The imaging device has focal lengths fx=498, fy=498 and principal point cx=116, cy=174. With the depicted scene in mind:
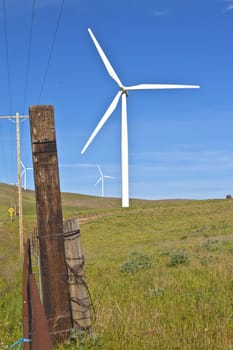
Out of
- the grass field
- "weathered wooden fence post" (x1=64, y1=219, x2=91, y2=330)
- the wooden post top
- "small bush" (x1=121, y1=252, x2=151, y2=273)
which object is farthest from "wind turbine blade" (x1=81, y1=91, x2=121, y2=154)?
"weathered wooden fence post" (x1=64, y1=219, x2=91, y2=330)

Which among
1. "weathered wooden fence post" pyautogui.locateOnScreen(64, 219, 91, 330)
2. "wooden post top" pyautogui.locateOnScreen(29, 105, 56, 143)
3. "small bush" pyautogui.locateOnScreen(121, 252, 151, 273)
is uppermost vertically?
"wooden post top" pyautogui.locateOnScreen(29, 105, 56, 143)

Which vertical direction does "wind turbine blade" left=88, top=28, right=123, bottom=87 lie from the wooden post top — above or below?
above

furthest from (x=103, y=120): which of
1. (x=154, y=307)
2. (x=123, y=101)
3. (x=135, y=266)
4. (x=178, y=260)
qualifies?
(x=154, y=307)

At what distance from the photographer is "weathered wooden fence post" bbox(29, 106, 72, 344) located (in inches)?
207

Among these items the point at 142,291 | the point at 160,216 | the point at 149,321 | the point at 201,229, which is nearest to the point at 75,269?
the point at 149,321

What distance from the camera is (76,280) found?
5441mm

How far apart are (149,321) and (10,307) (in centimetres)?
319

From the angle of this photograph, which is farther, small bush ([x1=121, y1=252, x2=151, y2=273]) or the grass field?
small bush ([x1=121, y1=252, x2=151, y2=273])

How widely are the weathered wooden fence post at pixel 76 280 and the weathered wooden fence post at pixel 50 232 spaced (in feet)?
0.31

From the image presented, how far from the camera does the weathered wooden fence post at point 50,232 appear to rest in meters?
5.26

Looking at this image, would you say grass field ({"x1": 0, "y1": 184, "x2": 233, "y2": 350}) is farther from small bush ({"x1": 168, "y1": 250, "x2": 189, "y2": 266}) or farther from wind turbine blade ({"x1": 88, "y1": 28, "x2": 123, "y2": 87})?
wind turbine blade ({"x1": 88, "y1": 28, "x2": 123, "y2": 87})

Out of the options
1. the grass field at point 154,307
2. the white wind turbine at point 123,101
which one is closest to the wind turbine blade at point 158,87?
the white wind turbine at point 123,101

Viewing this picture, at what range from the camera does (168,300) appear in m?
7.64

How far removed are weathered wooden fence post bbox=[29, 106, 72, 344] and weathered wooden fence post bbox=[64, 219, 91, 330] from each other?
0.31ft
